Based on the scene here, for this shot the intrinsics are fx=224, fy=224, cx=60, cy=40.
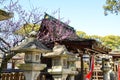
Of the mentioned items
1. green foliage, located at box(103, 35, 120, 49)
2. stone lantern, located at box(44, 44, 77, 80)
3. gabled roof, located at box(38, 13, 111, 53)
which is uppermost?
green foliage, located at box(103, 35, 120, 49)

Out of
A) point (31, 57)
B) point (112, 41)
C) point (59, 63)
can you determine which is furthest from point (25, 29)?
point (112, 41)

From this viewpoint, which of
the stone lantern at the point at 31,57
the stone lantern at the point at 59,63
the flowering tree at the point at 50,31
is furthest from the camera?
the flowering tree at the point at 50,31

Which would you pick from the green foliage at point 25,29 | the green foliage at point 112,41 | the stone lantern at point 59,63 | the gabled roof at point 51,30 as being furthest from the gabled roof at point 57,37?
the green foliage at point 112,41

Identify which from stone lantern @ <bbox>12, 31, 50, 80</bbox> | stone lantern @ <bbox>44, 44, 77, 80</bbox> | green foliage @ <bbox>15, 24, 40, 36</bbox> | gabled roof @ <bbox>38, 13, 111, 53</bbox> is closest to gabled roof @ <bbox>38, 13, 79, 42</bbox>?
gabled roof @ <bbox>38, 13, 111, 53</bbox>

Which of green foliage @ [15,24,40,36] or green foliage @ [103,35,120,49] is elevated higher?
green foliage @ [103,35,120,49]

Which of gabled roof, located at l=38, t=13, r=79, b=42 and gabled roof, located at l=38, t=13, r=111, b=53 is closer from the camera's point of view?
gabled roof, located at l=38, t=13, r=111, b=53

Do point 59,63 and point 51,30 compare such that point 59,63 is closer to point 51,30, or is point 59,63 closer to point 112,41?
point 51,30

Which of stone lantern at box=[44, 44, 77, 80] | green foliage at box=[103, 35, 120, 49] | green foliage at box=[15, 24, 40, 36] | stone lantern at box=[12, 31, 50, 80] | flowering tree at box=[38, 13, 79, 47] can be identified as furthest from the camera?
green foliage at box=[103, 35, 120, 49]

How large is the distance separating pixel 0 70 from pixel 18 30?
414cm

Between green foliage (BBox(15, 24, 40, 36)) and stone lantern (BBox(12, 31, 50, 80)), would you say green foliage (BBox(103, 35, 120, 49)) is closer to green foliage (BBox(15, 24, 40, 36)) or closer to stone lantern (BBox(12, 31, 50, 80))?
green foliage (BBox(15, 24, 40, 36))

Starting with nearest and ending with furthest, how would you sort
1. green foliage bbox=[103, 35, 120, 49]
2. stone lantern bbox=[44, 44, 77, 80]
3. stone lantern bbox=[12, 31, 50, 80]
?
stone lantern bbox=[12, 31, 50, 80], stone lantern bbox=[44, 44, 77, 80], green foliage bbox=[103, 35, 120, 49]

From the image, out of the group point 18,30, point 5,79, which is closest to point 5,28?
point 18,30

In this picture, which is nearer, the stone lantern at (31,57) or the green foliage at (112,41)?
the stone lantern at (31,57)

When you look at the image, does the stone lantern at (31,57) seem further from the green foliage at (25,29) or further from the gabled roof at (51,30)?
the gabled roof at (51,30)
